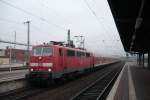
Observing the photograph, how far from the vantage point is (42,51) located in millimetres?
20891

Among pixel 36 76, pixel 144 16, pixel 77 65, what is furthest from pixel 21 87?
pixel 144 16

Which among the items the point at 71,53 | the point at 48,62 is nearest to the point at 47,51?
the point at 48,62

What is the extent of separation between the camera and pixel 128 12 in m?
19.9

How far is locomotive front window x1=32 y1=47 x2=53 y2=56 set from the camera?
20.6 m

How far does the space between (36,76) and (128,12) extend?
8.00m

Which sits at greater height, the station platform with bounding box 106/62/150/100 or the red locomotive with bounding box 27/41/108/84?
the red locomotive with bounding box 27/41/108/84

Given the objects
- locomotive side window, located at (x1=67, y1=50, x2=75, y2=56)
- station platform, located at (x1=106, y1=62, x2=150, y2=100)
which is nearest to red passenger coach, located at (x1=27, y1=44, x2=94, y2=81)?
locomotive side window, located at (x1=67, y1=50, x2=75, y2=56)

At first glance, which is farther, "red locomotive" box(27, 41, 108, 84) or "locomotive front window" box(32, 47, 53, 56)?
"locomotive front window" box(32, 47, 53, 56)

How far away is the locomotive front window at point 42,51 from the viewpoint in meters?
20.6

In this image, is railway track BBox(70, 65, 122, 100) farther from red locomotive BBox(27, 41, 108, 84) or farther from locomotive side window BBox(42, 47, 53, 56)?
locomotive side window BBox(42, 47, 53, 56)

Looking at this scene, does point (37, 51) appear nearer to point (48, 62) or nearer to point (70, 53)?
point (48, 62)

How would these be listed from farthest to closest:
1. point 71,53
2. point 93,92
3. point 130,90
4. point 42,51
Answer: point 71,53 → point 42,51 → point 130,90 → point 93,92

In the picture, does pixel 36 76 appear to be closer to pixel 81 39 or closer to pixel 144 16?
pixel 144 16

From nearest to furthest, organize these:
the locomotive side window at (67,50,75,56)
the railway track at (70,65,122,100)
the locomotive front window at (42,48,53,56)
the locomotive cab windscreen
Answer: the railway track at (70,65,122,100) < the locomotive cab windscreen < the locomotive front window at (42,48,53,56) < the locomotive side window at (67,50,75,56)
